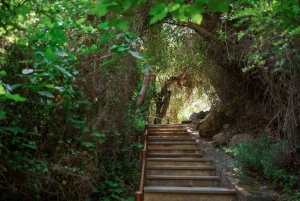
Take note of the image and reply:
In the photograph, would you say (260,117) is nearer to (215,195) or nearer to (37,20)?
(215,195)

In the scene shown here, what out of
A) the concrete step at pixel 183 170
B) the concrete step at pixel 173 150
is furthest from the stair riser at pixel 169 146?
the concrete step at pixel 183 170

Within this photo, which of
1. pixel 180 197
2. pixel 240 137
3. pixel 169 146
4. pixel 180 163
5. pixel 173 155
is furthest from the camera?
pixel 169 146

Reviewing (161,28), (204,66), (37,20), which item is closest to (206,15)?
(161,28)

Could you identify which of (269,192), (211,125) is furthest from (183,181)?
(211,125)

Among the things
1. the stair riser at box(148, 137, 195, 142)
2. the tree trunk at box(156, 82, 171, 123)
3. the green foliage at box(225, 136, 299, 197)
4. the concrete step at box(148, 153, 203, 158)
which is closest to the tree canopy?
the green foliage at box(225, 136, 299, 197)

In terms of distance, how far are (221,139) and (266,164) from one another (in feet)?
7.60

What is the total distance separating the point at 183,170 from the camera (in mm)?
6492

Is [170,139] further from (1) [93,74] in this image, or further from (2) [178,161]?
(1) [93,74]

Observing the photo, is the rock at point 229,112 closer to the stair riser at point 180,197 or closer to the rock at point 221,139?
the rock at point 221,139

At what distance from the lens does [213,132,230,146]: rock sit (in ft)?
23.7

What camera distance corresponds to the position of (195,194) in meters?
5.22

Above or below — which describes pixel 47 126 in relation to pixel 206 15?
below

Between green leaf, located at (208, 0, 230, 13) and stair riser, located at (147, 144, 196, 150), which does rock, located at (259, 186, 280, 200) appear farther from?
green leaf, located at (208, 0, 230, 13)

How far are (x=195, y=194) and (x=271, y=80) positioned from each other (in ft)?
7.20
